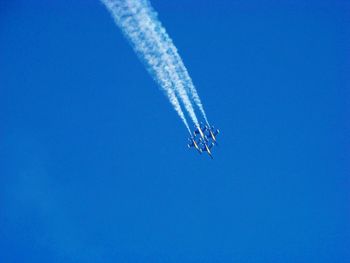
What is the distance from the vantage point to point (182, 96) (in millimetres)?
24406

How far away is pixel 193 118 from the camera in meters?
25.5

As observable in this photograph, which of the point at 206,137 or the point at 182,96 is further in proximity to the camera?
the point at 206,137

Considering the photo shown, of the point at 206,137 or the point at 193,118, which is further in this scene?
the point at 206,137

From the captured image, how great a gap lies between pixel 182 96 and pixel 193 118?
1.75 metres

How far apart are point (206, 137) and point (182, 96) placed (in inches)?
255

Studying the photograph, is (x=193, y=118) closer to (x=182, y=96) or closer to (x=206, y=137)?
(x=182, y=96)

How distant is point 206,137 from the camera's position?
99.0 ft

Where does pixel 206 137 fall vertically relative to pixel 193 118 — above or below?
above

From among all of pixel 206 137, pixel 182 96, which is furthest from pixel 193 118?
pixel 206 137
